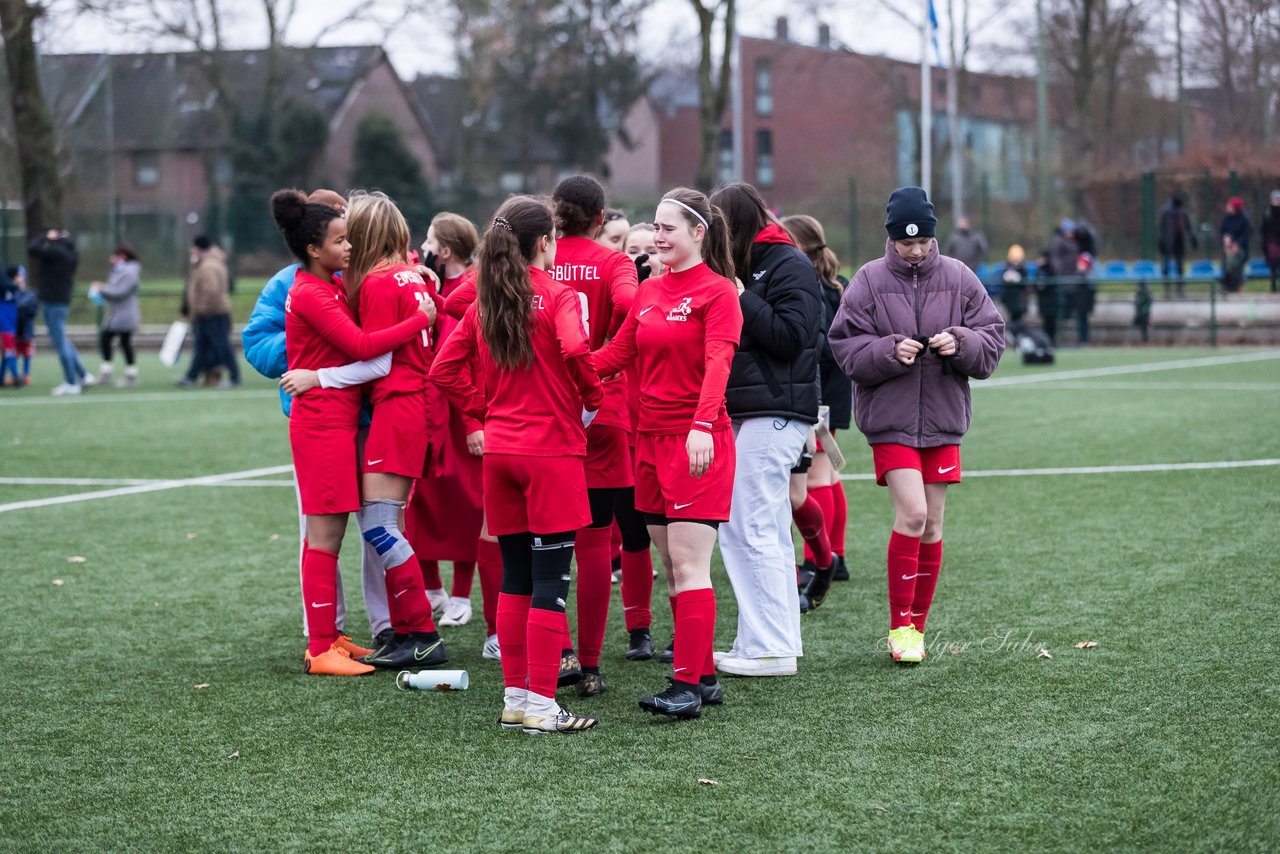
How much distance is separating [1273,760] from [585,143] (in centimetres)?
5348

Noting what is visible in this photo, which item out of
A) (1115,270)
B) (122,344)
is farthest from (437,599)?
(1115,270)

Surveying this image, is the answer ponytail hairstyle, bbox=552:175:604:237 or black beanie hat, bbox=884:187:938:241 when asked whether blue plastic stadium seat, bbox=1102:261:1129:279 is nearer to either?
black beanie hat, bbox=884:187:938:241

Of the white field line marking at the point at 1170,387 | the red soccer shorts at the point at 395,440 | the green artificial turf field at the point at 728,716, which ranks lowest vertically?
the green artificial turf field at the point at 728,716

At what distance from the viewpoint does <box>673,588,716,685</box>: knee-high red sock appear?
4961mm

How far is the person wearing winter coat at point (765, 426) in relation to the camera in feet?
17.5

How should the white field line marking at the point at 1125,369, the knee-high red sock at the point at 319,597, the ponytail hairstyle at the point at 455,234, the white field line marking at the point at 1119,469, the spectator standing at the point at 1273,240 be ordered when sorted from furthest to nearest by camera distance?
the spectator standing at the point at 1273,240 < the white field line marking at the point at 1125,369 < the white field line marking at the point at 1119,469 < the ponytail hairstyle at the point at 455,234 < the knee-high red sock at the point at 319,597

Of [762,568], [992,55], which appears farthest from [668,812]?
[992,55]

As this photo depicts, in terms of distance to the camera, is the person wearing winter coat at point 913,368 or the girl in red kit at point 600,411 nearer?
the girl in red kit at point 600,411

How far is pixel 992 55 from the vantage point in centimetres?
4403

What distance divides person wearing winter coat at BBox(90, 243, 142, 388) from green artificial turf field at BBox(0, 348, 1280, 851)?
10336mm

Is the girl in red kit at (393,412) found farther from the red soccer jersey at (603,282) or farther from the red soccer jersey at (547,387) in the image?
the red soccer jersey at (547,387)


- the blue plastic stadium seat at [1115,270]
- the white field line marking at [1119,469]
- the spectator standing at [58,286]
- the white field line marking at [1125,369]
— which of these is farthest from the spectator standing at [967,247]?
the spectator standing at [58,286]

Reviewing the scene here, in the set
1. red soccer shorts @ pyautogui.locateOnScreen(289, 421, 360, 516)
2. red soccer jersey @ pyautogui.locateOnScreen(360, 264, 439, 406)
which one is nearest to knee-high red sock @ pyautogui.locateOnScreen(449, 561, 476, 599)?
red soccer shorts @ pyautogui.locateOnScreen(289, 421, 360, 516)

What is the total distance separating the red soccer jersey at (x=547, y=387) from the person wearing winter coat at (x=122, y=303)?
15.5 meters
